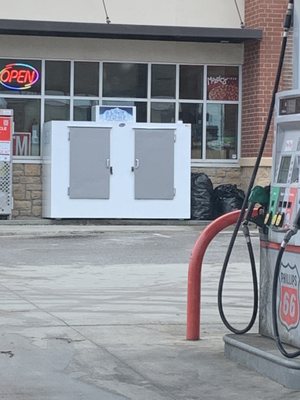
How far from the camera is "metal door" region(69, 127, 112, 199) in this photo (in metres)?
21.0

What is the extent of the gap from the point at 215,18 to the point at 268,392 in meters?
16.7

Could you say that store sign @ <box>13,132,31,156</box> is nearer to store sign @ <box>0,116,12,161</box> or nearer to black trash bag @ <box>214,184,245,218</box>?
store sign @ <box>0,116,12,161</box>

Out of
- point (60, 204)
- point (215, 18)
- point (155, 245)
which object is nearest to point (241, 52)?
point (215, 18)

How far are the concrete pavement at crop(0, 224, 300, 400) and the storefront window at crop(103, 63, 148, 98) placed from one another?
6.21 m

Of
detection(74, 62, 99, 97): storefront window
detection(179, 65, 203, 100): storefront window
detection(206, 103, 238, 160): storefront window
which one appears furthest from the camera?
detection(206, 103, 238, 160): storefront window

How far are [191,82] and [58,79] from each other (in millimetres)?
3318

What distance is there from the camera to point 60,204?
21.0 metres

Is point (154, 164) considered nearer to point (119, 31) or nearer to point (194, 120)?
point (194, 120)

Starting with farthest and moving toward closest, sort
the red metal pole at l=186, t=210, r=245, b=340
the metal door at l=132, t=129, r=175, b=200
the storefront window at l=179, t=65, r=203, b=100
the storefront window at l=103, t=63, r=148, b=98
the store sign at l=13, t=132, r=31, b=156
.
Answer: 1. the storefront window at l=179, t=65, r=203, b=100
2. the storefront window at l=103, t=63, r=148, b=98
3. the store sign at l=13, t=132, r=31, b=156
4. the metal door at l=132, t=129, r=175, b=200
5. the red metal pole at l=186, t=210, r=245, b=340

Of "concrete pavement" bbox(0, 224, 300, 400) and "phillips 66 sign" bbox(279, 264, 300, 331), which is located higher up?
"phillips 66 sign" bbox(279, 264, 300, 331)

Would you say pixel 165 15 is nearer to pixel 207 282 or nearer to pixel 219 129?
pixel 219 129

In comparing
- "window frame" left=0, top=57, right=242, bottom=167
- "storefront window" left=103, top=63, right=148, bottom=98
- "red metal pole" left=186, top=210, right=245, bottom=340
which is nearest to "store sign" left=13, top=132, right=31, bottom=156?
"window frame" left=0, top=57, right=242, bottom=167

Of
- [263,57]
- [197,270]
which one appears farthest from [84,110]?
[197,270]

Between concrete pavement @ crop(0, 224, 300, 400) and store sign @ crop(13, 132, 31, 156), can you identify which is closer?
concrete pavement @ crop(0, 224, 300, 400)
